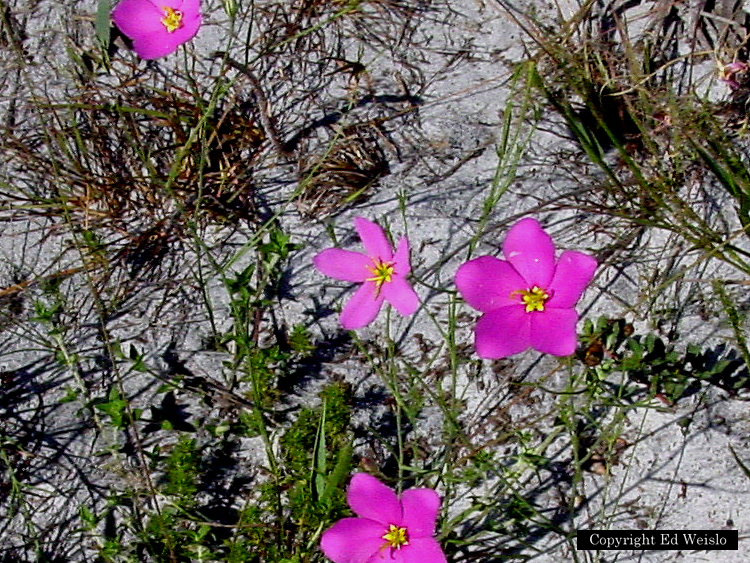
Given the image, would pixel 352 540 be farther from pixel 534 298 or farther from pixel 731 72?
pixel 731 72

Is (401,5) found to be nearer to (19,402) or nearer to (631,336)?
(631,336)

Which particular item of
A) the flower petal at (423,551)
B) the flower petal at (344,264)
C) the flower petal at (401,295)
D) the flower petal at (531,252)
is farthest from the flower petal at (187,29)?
the flower petal at (423,551)

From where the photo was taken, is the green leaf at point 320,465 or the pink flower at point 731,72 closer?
the green leaf at point 320,465

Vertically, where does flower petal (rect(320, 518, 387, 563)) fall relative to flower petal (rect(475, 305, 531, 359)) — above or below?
below

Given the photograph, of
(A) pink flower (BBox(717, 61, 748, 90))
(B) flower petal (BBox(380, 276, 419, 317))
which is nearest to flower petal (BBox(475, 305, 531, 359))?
(B) flower petal (BBox(380, 276, 419, 317))

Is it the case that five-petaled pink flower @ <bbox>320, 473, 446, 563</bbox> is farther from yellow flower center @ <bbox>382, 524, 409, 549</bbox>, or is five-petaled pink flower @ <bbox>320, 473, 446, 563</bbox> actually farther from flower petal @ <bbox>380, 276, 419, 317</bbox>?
flower petal @ <bbox>380, 276, 419, 317</bbox>

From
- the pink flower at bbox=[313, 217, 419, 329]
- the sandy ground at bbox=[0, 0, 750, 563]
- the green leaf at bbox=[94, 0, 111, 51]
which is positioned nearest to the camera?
the pink flower at bbox=[313, 217, 419, 329]

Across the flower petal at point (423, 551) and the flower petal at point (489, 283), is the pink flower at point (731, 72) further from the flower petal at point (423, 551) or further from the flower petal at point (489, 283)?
the flower petal at point (423, 551)
